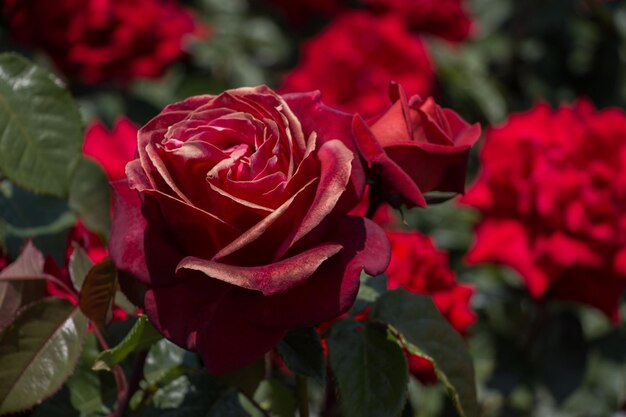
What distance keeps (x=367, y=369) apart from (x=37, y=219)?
1.11 feet

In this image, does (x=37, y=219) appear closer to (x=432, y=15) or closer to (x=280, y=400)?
(x=280, y=400)

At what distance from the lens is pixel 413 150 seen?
670mm

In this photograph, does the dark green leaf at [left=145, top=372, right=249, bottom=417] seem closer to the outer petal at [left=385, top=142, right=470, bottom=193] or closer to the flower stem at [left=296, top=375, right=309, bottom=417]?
the flower stem at [left=296, top=375, right=309, bottom=417]

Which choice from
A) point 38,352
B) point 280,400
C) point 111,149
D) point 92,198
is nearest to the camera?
point 38,352

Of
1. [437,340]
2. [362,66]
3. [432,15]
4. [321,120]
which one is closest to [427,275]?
[437,340]

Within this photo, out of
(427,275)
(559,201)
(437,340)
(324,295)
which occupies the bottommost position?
(559,201)

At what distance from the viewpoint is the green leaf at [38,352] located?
649 mm

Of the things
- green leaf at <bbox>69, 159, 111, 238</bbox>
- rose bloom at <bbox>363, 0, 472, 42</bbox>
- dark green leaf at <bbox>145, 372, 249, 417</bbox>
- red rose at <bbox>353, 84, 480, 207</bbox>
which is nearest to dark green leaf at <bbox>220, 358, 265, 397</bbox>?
dark green leaf at <bbox>145, 372, 249, 417</bbox>

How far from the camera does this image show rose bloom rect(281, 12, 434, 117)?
5.22 feet

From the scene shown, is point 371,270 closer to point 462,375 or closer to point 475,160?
point 462,375

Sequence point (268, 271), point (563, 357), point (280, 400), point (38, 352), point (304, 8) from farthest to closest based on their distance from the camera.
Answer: point (304, 8)
point (563, 357)
point (280, 400)
point (38, 352)
point (268, 271)

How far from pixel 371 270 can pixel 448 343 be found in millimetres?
157

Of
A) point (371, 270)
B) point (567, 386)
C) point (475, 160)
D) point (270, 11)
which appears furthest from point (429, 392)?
point (270, 11)

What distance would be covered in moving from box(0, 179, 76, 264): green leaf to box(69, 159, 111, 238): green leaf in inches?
0.8
